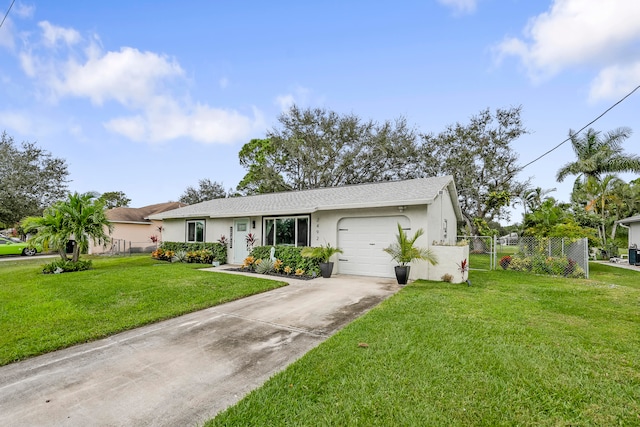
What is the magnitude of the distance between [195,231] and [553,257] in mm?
15751

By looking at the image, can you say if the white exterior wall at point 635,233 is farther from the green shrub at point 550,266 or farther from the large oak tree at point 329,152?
the large oak tree at point 329,152

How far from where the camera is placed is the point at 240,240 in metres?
13.5

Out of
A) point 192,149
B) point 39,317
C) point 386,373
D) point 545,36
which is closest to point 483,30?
point 545,36

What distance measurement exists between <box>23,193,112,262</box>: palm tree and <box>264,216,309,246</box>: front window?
611 centimetres

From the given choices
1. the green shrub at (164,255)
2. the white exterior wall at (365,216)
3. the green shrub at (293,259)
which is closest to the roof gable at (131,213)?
the green shrub at (164,255)

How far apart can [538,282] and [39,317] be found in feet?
40.5

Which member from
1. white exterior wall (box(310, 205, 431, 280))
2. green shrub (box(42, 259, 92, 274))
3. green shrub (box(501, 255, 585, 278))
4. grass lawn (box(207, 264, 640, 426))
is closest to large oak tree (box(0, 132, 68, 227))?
green shrub (box(42, 259, 92, 274))

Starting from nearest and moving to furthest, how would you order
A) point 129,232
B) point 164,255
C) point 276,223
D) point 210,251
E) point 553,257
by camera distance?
point 553,257, point 276,223, point 210,251, point 164,255, point 129,232

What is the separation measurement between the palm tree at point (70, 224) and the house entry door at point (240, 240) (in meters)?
4.85

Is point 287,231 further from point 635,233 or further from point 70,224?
point 635,233

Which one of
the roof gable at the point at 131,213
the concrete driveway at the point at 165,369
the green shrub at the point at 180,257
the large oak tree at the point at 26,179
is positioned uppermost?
the large oak tree at the point at 26,179

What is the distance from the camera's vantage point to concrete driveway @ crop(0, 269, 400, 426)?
2.60 metres

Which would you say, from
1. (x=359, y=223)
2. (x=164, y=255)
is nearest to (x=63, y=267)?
(x=164, y=255)

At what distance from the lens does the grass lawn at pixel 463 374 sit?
8.17ft
